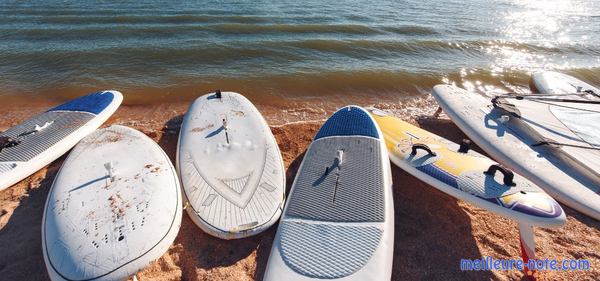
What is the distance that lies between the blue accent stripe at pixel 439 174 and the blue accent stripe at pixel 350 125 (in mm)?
976

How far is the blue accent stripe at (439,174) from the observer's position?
4250 millimetres

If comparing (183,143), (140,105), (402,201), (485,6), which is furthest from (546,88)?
(485,6)

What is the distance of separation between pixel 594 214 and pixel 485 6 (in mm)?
19794

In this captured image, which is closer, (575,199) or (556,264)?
(556,264)

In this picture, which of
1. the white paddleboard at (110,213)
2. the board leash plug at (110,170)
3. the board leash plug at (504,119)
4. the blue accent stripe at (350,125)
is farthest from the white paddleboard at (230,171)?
the board leash plug at (504,119)

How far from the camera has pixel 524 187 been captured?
3.98m

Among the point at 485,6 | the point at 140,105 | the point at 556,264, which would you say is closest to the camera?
the point at 556,264

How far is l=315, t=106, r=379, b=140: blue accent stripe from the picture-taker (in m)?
5.27

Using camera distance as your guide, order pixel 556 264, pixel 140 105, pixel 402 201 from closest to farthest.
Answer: pixel 556 264
pixel 402 201
pixel 140 105

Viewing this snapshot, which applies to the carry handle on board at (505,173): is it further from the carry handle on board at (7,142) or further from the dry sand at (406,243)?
the carry handle on board at (7,142)

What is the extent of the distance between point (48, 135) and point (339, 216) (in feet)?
17.4

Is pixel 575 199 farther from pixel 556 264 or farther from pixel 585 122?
pixel 585 122

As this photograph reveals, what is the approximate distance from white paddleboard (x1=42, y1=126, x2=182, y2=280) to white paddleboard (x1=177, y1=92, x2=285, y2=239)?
0.32m

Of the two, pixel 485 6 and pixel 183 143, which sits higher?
pixel 485 6
